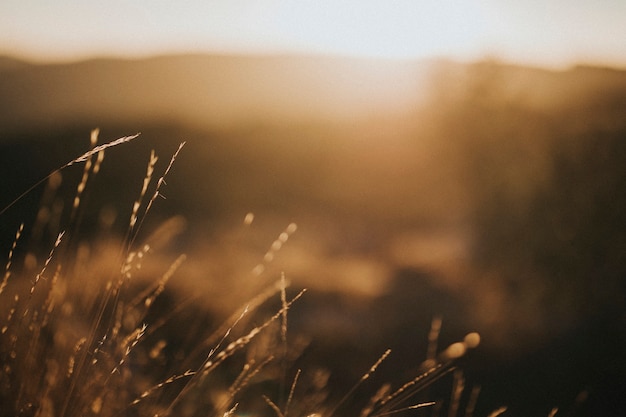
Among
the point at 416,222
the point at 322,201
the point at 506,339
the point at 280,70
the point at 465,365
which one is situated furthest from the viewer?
the point at 280,70

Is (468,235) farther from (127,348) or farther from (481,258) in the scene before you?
(127,348)

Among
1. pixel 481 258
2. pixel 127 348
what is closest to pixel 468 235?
pixel 481 258

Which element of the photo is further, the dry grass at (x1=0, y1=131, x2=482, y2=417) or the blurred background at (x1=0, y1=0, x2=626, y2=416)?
the blurred background at (x1=0, y1=0, x2=626, y2=416)

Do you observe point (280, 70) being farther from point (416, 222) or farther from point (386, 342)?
point (386, 342)

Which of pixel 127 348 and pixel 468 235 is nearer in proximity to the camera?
pixel 127 348

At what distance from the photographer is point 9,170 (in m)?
18.0

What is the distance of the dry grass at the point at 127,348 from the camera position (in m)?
1.50

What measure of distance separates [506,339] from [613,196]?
1.65m

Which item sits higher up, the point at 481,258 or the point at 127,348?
the point at 127,348

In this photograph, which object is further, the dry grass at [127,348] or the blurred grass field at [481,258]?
the blurred grass field at [481,258]

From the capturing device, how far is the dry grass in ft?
4.94

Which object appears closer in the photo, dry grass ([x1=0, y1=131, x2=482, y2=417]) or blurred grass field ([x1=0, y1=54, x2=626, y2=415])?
dry grass ([x1=0, y1=131, x2=482, y2=417])

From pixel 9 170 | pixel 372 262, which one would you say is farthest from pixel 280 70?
pixel 372 262

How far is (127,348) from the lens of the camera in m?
1.50
